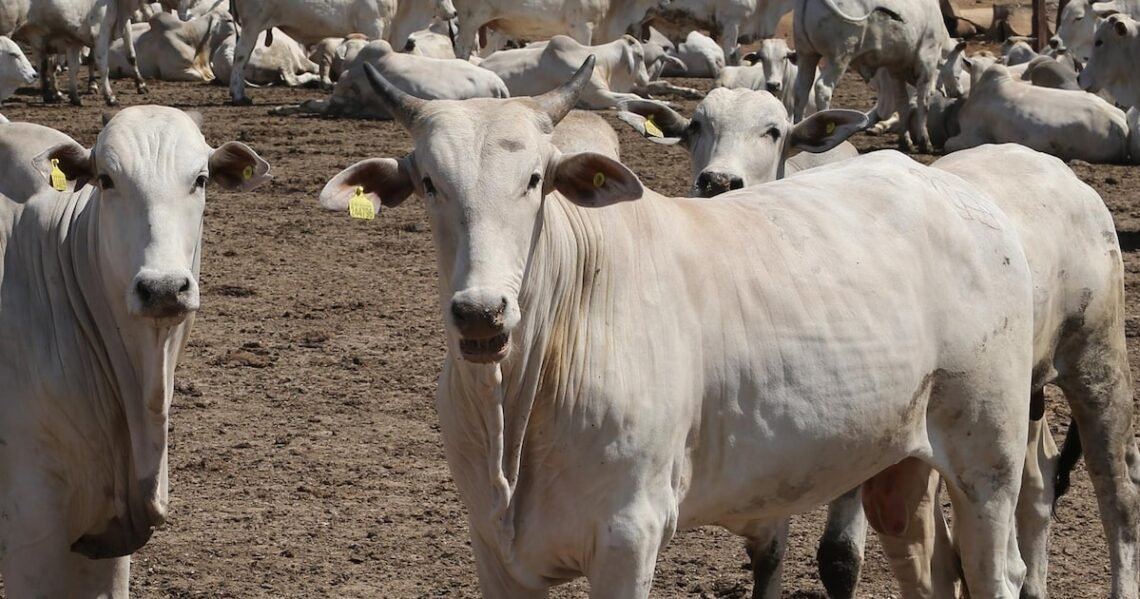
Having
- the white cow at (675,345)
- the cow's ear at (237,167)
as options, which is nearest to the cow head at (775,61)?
the white cow at (675,345)

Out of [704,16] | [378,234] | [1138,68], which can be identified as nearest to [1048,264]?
[378,234]

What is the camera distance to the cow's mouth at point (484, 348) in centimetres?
364

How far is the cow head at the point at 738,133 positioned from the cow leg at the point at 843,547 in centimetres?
153

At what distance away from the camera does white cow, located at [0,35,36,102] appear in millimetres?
17266

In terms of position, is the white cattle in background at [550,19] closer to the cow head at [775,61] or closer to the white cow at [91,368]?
the cow head at [775,61]

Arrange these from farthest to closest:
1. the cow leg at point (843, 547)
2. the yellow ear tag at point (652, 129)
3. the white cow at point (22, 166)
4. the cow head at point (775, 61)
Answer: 1. the cow head at point (775, 61)
2. the yellow ear tag at point (652, 129)
3. the cow leg at point (843, 547)
4. the white cow at point (22, 166)

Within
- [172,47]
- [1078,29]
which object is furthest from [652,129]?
[1078,29]

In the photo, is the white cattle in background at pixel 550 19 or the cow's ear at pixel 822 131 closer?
the cow's ear at pixel 822 131

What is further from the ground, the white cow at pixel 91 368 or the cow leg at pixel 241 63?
the white cow at pixel 91 368

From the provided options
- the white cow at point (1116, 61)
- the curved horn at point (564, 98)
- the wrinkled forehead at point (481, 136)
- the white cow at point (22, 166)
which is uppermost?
the curved horn at point (564, 98)

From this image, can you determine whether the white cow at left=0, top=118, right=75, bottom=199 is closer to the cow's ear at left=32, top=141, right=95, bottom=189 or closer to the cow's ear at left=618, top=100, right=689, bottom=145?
the cow's ear at left=32, top=141, right=95, bottom=189

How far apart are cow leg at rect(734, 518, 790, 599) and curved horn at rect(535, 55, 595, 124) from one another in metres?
1.87

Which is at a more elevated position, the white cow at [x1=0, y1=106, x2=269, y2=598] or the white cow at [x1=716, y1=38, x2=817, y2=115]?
the white cow at [x1=0, y1=106, x2=269, y2=598]

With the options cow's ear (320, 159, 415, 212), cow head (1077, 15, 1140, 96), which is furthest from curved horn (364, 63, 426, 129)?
cow head (1077, 15, 1140, 96)
